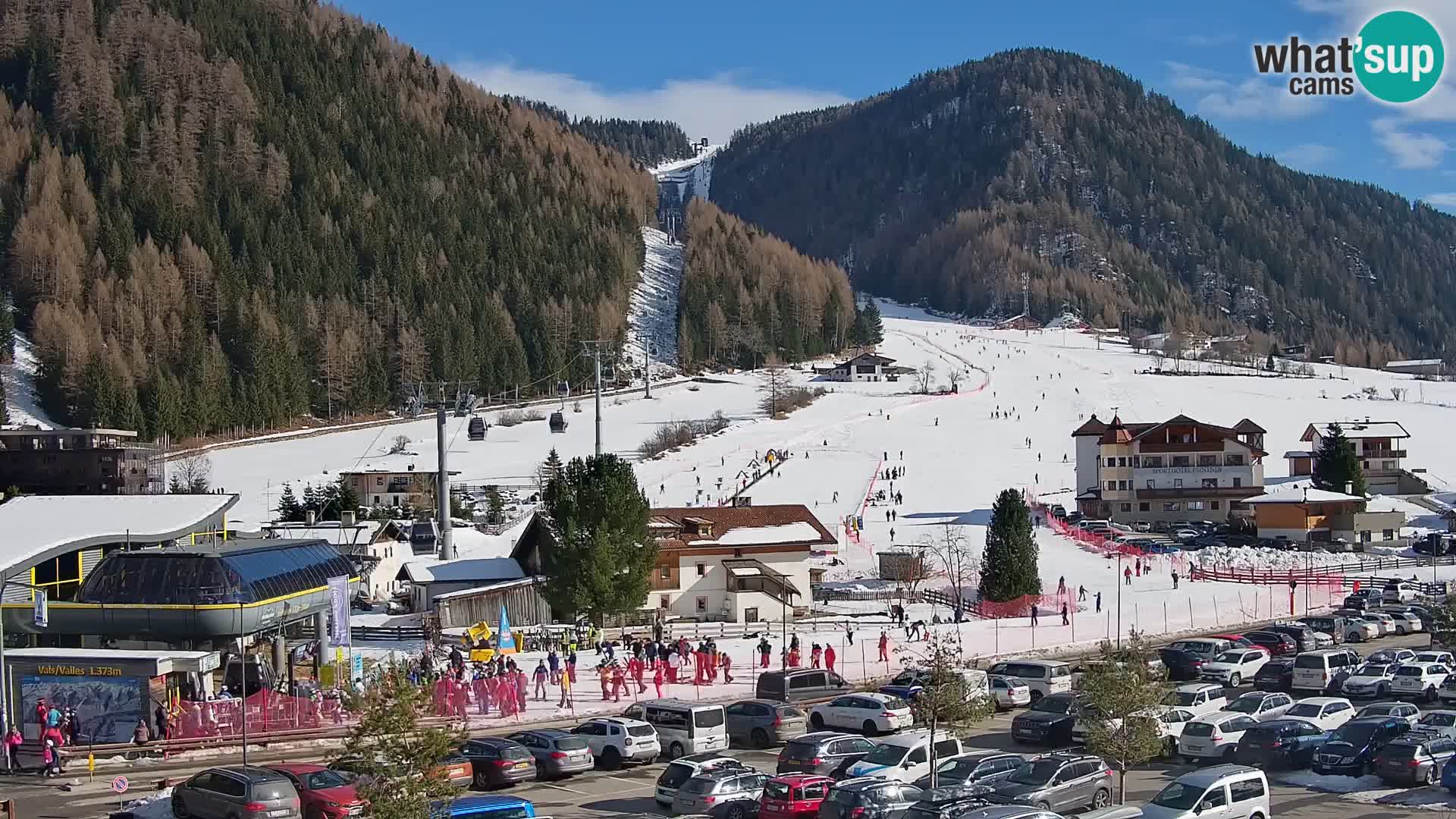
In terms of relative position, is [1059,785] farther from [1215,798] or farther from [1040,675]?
[1040,675]

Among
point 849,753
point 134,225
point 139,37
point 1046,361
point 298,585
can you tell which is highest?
point 139,37

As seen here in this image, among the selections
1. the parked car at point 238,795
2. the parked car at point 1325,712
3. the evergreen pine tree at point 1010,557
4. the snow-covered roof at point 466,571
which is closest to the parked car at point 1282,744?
the parked car at point 1325,712

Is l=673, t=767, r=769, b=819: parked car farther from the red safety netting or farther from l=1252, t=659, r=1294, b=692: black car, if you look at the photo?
l=1252, t=659, r=1294, b=692: black car

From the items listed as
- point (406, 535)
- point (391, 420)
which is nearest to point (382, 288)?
point (391, 420)

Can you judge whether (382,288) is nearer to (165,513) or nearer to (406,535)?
(406,535)

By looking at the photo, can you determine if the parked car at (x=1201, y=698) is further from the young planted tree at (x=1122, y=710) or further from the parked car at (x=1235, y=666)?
the young planted tree at (x=1122, y=710)

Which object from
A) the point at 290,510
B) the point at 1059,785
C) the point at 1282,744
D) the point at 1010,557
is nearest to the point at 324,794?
the point at 1059,785
